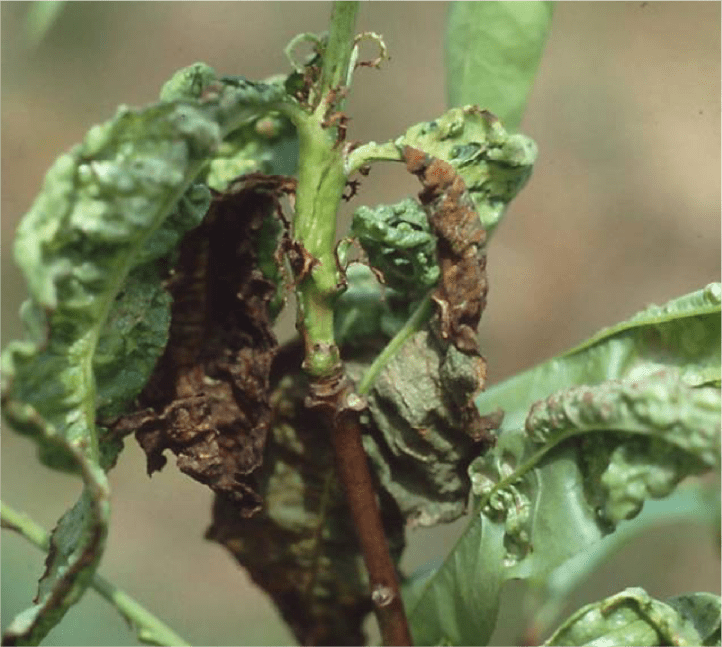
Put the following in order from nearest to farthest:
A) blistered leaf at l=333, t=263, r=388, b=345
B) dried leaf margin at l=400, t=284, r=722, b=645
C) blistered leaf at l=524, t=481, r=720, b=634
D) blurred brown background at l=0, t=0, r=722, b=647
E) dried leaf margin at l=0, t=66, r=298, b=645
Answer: dried leaf margin at l=0, t=66, r=298, b=645, dried leaf margin at l=400, t=284, r=722, b=645, blistered leaf at l=333, t=263, r=388, b=345, blistered leaf at l=524, t=481, r=720, b=634, blurred brown background at l=0, t=0, r=722, b=647

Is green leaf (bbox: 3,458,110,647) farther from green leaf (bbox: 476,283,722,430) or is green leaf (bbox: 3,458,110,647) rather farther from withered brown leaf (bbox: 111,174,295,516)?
green leaf (bbox: 476,283,722,430)

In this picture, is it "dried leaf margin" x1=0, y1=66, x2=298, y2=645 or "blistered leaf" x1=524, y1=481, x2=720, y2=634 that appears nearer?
"dried leaf margin" x1=0, y1=66, x2=298, y2=645

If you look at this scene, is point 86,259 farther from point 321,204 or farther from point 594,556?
point 594,556

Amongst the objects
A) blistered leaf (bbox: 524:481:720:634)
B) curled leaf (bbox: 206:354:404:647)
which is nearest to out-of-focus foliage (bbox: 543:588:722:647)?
curled leaf (bbox: 206:354:404:647)

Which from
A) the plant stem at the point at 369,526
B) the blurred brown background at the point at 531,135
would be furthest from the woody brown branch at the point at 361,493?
the blurred brown background at the point at 531,135

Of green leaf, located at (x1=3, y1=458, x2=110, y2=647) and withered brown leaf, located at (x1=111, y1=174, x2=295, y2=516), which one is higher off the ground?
withered brown leaf, located at (x1=111, y1=174, x2=295, y2=516)

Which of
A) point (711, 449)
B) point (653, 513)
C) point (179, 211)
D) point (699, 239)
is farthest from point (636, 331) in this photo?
point (699, 239)
